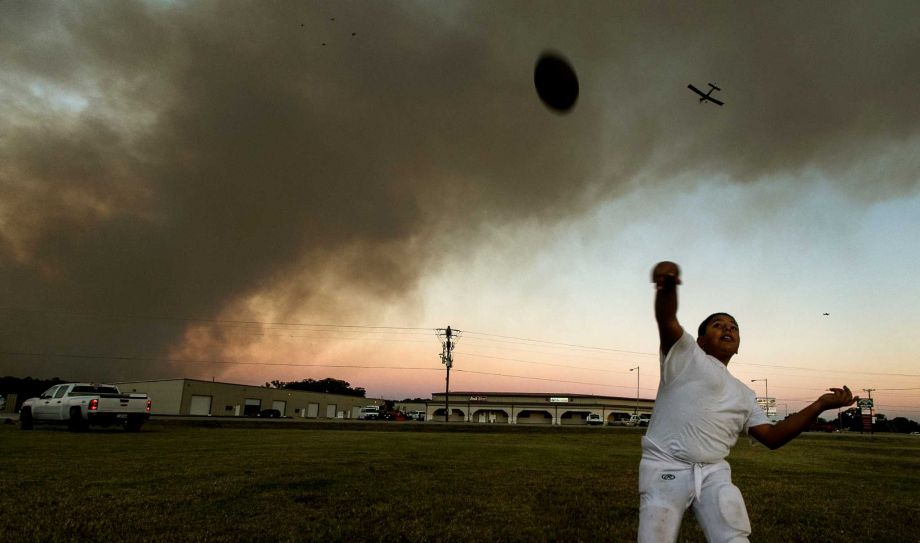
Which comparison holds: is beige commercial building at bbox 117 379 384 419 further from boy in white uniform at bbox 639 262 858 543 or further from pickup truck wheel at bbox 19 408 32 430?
boy in white uniform at bbox 639 262 858 543

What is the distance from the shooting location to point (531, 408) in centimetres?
10662

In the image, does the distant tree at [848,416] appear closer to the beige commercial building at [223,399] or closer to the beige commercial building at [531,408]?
the beige commercial building at [223,399]

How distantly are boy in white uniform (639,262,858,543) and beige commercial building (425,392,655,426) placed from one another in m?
103

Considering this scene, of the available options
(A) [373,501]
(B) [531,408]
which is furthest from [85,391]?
(B) [531,408]

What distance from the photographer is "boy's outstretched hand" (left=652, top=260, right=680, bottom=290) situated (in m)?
3.23

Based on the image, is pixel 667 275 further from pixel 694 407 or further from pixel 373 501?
pixel 373 501

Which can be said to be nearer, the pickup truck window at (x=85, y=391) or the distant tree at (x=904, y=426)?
the pickup truck window at (x=85, y=391)

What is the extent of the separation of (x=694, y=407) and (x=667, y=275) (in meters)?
0.92

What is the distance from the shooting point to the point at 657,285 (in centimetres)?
329

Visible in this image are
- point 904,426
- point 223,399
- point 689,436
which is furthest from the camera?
point 904,426

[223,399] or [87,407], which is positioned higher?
[87,407]

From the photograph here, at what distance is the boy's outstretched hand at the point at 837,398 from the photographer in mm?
3994

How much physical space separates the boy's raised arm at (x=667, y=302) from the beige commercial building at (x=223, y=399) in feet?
261

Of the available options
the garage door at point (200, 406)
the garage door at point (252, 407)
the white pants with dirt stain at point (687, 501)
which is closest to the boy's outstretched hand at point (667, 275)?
the white pants with dirt stain at point (687, 501)
